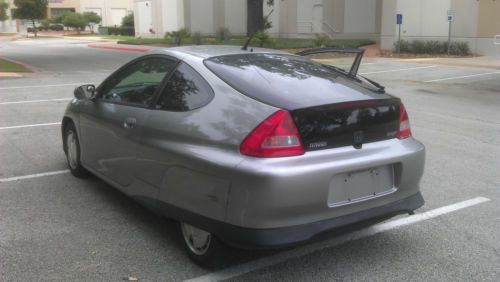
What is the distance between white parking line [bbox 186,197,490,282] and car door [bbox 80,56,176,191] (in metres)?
1.17

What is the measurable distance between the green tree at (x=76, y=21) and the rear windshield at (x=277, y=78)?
6942 centimetres

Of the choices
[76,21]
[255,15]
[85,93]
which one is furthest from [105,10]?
[85,93]

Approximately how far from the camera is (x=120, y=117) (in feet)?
14.9

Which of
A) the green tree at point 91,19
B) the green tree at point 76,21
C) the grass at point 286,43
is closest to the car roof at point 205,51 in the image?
the grass at point 286,43

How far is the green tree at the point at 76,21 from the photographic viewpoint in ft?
227

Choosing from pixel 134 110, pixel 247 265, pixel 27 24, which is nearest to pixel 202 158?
pixel 247 265

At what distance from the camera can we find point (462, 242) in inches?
167

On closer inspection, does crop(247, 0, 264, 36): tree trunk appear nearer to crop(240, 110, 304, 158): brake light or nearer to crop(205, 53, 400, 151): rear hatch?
crop(205, 53, 400, 151): rear hatch

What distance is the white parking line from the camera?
3.70 m

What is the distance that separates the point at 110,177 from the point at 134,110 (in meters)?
0.74

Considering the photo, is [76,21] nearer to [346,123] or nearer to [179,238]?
[179,238]

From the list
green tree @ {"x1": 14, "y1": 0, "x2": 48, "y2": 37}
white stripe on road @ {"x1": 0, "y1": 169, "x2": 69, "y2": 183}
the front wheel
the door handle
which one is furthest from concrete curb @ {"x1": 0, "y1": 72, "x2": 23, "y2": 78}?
green tree @ {"x1": 14, "y1": 0, "x2": 48, "y2": 37}

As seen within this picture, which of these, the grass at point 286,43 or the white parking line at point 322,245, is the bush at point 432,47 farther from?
the white parking line at point 322,245

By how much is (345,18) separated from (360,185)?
38.4 meters
